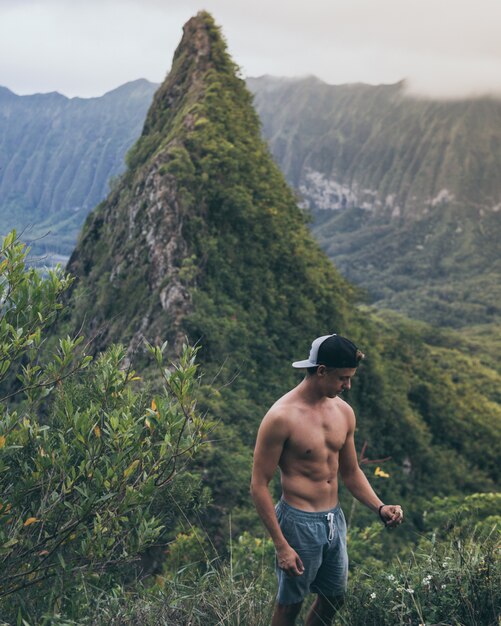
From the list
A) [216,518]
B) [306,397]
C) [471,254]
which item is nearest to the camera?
[306,397]

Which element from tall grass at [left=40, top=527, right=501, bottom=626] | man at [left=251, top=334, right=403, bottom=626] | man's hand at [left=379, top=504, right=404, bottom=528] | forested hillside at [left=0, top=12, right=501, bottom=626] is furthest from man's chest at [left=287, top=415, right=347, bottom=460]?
tall grass at [left=40, top=527, right=501, bottom=626]

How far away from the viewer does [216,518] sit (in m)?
12.5

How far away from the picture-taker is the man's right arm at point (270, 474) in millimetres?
3834

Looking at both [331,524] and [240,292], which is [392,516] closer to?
[331,524]

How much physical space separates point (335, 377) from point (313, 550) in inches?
42.9

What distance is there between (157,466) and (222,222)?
16.9 metres

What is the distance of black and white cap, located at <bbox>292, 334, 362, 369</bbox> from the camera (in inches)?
153

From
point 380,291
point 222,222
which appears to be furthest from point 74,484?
point 380,291

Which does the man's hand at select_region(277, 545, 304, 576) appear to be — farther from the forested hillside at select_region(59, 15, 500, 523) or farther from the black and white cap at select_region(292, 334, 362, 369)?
the forested hillside at select_region(59, 15, 500, 523)

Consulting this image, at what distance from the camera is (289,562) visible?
12.5 ft

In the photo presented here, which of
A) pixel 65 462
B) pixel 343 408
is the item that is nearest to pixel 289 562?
pixel 343 408

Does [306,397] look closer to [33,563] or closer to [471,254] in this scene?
[33,563]

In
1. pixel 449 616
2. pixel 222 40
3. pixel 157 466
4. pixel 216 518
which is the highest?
pixel 222 40

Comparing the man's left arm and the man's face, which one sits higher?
the man's face
